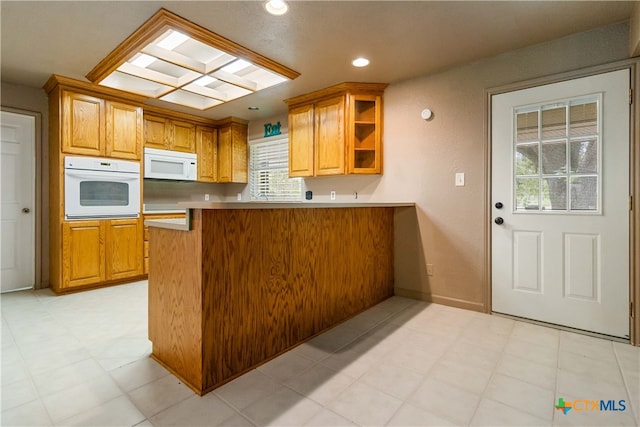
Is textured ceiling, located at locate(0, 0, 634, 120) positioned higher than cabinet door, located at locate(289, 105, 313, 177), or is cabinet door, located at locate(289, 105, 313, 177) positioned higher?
textured ceiling, located at locate(0, 0, 634, 120)

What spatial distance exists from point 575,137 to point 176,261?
9.95 ft

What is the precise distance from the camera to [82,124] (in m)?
3.54

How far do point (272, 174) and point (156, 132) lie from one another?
1746mm

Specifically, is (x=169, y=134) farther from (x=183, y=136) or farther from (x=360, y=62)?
(x=360, y=62)

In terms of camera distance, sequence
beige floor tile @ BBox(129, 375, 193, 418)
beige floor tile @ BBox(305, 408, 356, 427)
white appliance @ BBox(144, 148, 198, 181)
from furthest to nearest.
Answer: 1. white appliance @ BBox(144, 148, 198, 181)
2. beige floor tile @ BBox(129, 375, 193, 418)
3. beige floor tile @ BBox(305, 408, 356, 427)

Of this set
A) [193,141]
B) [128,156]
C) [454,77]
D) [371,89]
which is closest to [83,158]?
[128,156]

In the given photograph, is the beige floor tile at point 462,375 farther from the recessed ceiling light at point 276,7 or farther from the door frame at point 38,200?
the door frame at point 38,200

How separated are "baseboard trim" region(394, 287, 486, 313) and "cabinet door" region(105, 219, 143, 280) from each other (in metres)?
3.25

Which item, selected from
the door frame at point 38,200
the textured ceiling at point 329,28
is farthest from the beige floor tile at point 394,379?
the door frame at point 38,200

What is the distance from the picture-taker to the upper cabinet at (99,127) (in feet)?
11.3

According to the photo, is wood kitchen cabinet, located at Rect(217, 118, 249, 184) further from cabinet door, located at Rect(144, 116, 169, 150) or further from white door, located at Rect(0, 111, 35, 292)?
white door, located at Rect(0, 111, 35, 292)

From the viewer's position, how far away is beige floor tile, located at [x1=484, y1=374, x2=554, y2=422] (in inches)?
60.2
